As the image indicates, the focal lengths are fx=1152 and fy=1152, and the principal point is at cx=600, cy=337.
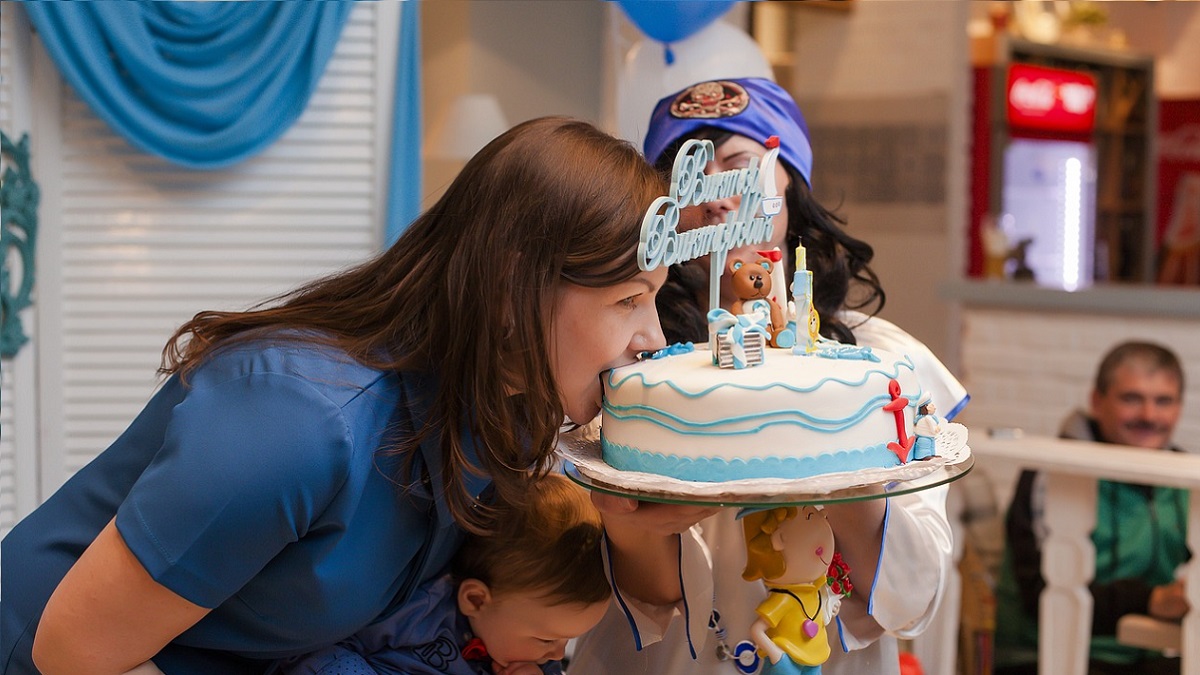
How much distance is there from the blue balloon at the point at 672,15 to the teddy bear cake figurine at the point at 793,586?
5.91ft

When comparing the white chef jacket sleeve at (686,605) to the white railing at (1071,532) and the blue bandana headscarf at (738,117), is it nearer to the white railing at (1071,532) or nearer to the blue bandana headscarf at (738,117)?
the blue bandana headscarf at (738,117)

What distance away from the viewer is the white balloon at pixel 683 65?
298 cm

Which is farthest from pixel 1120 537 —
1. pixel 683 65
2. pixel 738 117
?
pixel 738 117

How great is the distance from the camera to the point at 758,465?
1.34 metres

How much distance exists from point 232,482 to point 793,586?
69 centimetres

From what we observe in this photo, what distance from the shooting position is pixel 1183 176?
835cm

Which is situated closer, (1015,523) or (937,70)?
(1015,523)

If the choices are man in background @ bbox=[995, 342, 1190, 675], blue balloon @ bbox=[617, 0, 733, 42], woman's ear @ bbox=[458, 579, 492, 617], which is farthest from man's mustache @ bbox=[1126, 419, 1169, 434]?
woman's ear @ bbox=[458, 579, 492, 617]

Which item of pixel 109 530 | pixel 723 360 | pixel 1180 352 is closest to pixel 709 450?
pixel 723 360

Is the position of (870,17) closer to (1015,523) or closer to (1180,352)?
(1180,352)

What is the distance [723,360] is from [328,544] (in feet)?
1.71

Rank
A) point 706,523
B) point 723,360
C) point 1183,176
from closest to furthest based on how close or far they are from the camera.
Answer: point 723,360, point 706,523, point 1183,176

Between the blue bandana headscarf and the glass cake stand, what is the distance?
0.62 meters

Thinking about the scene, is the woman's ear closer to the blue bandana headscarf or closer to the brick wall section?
the blue bandana headscarf
